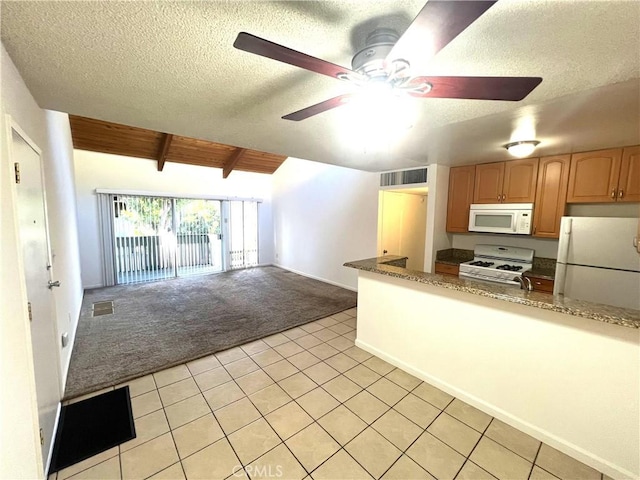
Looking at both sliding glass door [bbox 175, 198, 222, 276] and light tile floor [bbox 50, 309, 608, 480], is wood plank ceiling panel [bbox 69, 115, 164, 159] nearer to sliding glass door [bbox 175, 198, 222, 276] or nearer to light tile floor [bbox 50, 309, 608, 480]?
sliding glass door [bbox 175, 198, 222, 276]

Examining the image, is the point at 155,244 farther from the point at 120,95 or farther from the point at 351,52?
the point at 351,52

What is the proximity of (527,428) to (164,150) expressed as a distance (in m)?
6.19

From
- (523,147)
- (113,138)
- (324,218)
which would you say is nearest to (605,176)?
(523,147)

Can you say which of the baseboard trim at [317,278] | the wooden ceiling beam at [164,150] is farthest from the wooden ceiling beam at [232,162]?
the baseboard trim at [317,278]

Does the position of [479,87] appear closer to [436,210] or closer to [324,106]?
[324,106]

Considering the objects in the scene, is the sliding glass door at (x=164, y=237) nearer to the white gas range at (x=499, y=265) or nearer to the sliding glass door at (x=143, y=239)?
the sliding glass door at (x=143, y=239)

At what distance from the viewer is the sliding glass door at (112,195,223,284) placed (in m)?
5.41

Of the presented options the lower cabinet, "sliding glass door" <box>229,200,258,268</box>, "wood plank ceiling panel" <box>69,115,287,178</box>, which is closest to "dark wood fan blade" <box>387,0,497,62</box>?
the lower cabinet

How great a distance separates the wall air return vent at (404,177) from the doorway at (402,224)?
0.17 m

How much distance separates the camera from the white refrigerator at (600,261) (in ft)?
7.57

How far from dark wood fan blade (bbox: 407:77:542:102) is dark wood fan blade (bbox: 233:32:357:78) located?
375mm

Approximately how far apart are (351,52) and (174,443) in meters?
2.52

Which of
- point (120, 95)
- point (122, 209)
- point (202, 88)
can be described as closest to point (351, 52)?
point (202, 88)

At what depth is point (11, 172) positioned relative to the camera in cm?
126
